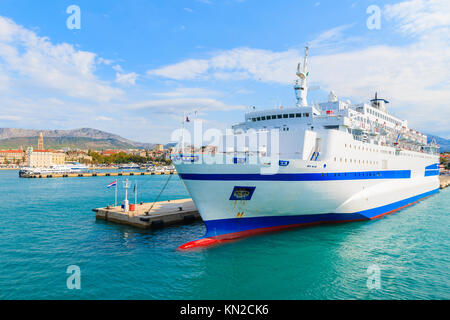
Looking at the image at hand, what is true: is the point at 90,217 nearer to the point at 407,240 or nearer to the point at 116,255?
the point at 116,255

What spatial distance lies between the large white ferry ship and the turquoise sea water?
3.88ft

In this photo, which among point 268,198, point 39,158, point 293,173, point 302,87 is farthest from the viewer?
point 39,158

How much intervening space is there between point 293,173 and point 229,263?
6.28 meters

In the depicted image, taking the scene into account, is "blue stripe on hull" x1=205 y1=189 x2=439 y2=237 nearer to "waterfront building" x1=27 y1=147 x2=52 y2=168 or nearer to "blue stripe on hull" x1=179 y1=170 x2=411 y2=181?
"blue stripe on hull" x1=179 y1=170 x2=411 y2=181

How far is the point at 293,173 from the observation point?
1584 centimetres

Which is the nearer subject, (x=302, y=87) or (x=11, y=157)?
(x=302, y=87)

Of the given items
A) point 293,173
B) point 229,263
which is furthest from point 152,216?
point 293,173

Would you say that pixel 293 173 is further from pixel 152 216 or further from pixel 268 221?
pixel 152 216

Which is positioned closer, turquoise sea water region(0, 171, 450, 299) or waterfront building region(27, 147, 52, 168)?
turquoise sea water region(0, 171, 450, 299)

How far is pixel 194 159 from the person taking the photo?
14492 millimetres

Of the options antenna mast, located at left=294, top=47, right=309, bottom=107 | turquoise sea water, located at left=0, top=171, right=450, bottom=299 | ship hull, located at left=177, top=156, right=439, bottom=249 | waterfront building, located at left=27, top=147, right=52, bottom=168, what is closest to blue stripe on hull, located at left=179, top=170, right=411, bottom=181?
ship hull, located at left=177, top=156, right=439, bottom=249

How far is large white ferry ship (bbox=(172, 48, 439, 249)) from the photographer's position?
14695 millimetres
